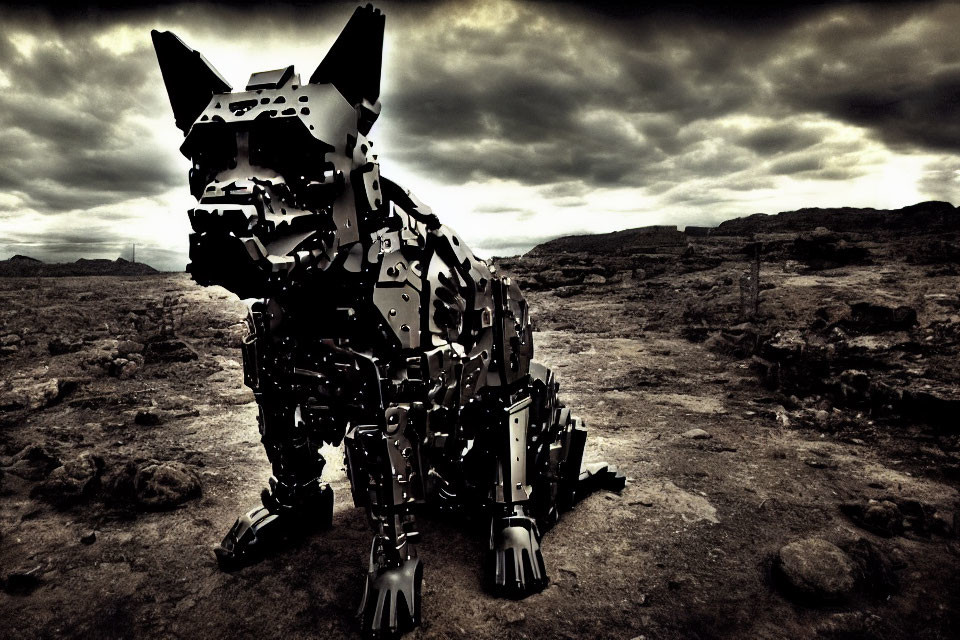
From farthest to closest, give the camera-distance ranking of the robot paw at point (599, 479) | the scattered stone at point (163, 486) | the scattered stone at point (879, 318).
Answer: the scattered stone at point (879, 318) → the robot paw at point (599, 479) → the scattered stone at point (163, 486)

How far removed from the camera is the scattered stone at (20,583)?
3.26 metres

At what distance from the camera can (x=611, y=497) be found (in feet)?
14.8

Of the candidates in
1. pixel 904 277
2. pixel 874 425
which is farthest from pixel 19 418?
pixel 904 277

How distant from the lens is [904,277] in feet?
43.8

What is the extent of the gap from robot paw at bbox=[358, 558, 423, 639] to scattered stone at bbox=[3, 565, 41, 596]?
2.25m

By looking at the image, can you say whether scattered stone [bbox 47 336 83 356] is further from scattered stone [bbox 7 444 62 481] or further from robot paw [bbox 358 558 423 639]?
robot paw [bbox 358 558 423 639]

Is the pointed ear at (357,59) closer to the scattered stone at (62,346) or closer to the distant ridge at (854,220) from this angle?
the scattered stone at (62,346)

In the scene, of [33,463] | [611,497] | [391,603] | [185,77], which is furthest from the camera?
[33,463]

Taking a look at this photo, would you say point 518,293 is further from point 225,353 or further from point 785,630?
point 225,353

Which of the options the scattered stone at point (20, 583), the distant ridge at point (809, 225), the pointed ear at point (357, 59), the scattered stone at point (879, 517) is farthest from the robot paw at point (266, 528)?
the distant ridge at point (809, 225)

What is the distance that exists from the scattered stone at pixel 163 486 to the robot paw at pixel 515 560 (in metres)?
2.82

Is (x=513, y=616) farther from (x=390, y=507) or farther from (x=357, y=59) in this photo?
(x=357, y=59)

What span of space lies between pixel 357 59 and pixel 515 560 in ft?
10.2

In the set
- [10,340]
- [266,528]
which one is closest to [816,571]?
→ [266,528]
